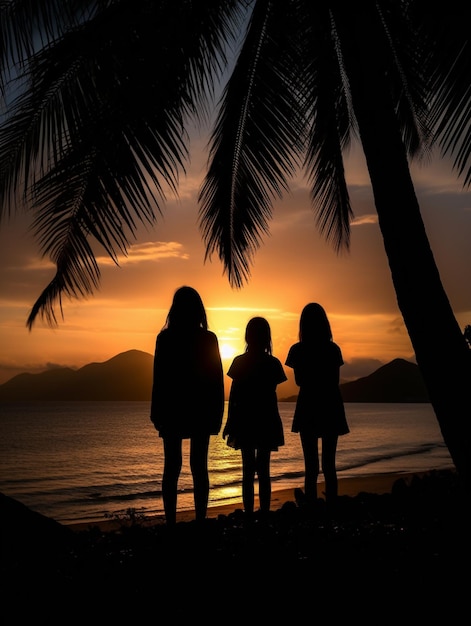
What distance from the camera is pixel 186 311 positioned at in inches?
171

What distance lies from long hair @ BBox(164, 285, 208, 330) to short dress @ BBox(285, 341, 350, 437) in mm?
1277

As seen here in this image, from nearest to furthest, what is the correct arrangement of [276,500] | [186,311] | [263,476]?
[186,311], [263,476], [276,500]

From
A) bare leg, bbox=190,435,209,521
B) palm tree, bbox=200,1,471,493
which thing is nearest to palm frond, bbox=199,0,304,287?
palm tree, bbox=200,1,471,493

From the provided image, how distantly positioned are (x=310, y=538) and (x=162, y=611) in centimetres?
124

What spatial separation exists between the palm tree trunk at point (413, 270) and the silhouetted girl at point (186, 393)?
144 centimetres

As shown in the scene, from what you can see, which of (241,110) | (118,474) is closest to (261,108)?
(241,110)

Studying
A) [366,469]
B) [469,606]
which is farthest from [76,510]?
[469,606]

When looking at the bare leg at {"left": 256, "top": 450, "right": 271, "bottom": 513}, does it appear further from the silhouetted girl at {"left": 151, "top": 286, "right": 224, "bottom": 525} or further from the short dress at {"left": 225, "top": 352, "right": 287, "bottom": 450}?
the silhouetted girl at {"left": 151, "top": 286, "right": 224, "bottom": 525}

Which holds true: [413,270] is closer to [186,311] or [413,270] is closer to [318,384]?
[186,311]

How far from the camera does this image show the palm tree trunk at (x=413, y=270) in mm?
3332

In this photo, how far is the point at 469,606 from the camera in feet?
8.32

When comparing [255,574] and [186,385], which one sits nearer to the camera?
[255,574]

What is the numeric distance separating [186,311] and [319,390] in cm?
161

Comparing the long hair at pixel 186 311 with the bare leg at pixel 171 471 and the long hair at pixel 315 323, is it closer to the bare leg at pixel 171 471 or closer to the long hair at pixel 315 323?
the bare leg at pixel 171 471
